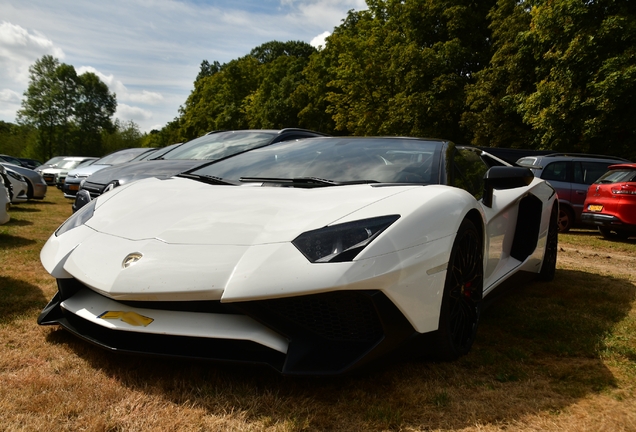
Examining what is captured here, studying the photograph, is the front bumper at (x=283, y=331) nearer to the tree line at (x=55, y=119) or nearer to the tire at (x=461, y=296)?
the tire at (x=461, y=296)

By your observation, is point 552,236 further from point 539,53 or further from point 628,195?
point 539,53

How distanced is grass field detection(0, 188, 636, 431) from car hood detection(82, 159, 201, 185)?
2.80m

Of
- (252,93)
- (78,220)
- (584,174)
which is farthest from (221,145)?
(252,93)

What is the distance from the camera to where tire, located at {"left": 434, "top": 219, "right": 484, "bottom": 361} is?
2508 mm

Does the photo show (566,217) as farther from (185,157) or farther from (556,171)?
(185,157)

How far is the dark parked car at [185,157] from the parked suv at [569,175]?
578 cm

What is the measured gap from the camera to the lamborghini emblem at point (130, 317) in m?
2.21

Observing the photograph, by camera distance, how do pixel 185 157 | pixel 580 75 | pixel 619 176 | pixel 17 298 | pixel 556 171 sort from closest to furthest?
pixel 17 298, pixel 185 157, pixel 619 176, pixel 556 171, pixel 580 75

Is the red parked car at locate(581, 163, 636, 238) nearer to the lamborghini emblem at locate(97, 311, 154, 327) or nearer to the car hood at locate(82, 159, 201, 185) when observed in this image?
the car hood at locate(82, 159, 201, 185)

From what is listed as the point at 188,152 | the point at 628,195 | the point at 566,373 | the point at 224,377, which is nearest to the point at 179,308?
the point at 224,377

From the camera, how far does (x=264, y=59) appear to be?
197ft

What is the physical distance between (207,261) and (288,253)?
12.9 inches

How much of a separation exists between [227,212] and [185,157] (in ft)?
14.9

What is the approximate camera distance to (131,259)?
2336 millimetres
